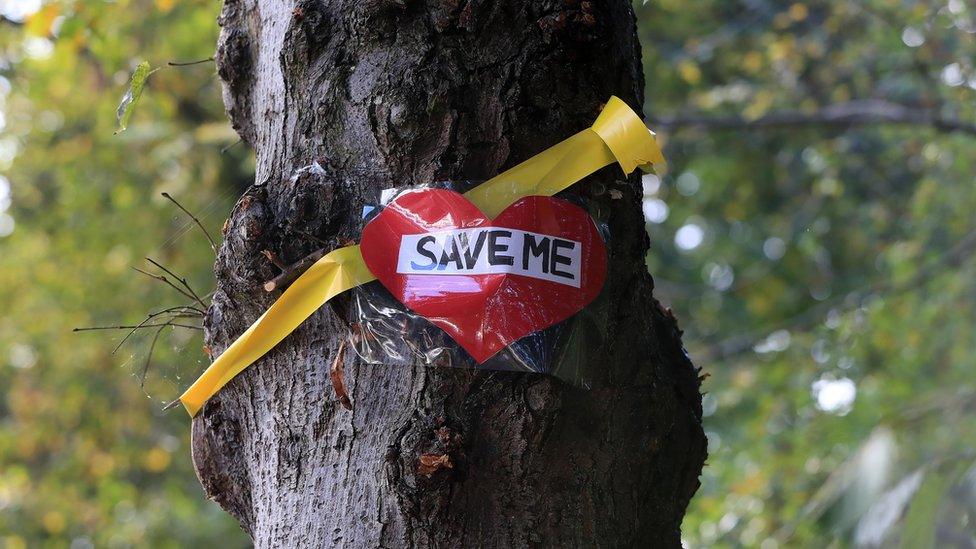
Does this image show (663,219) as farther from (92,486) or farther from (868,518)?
(868,518)

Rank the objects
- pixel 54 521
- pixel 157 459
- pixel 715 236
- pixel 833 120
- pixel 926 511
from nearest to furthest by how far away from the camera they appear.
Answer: pixel 926 511, pixel 833 120, pixel 157 459, pixel 54 521, pixel 715 236

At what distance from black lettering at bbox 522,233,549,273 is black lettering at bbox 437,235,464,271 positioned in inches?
2.9

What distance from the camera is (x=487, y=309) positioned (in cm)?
110

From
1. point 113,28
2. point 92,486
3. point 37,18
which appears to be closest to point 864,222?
point 113,28

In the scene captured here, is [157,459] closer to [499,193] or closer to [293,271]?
[293,271]

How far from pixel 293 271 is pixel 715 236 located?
8.15 meters

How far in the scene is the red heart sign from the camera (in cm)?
110

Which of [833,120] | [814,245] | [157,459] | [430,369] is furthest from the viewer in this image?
[157,459]

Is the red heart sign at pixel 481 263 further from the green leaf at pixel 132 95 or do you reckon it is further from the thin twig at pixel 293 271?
the green leaf at pixel 132 95

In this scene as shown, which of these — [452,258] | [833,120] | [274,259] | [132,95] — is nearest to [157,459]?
[833,120]

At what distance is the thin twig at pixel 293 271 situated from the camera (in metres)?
1.14

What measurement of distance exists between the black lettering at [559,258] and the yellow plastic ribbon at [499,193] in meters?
0.06

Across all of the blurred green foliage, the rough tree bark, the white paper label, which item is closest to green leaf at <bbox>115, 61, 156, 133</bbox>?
the rough tree bark

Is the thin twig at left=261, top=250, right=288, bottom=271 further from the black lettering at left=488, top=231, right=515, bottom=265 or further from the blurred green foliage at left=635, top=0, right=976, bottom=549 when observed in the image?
the blurred green foliage at left=635, top=0, right=976, bottom=549
